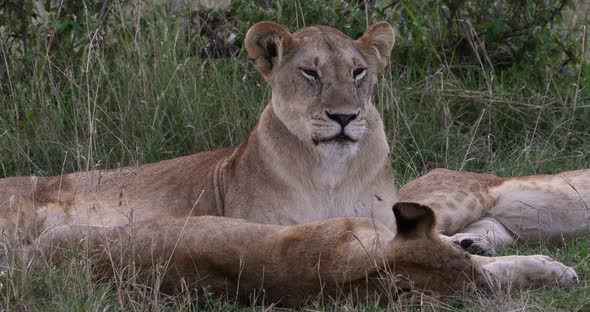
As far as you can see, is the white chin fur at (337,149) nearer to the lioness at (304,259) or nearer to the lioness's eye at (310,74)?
the lioness's eye at (310,74)

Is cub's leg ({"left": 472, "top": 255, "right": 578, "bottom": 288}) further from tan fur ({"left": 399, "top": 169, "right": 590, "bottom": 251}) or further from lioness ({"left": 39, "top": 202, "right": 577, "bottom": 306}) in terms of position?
tan fur ({"left": 399, "top": 169, "right": 590, "bottom": 251})

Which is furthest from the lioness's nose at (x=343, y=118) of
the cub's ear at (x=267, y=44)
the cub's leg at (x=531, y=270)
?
the cub's leg at (x=531, y=270)

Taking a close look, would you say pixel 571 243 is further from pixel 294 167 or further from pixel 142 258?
pixel 142 258

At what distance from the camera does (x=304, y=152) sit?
506 centimetres

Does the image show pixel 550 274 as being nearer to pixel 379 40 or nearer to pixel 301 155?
pixel 301 155

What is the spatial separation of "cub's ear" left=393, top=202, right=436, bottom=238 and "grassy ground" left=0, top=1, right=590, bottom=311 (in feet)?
8.07

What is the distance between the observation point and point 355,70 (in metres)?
5.02

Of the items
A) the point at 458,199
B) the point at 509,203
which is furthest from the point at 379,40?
the point at 509,203

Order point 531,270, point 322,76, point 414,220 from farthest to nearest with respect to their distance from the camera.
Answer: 1. point 322,76
2. point 531,270
3. point 414,220

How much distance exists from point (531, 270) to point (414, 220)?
0.71 metres

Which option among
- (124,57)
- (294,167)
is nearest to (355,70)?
(294,167)

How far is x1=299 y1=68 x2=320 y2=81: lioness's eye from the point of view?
497 cm

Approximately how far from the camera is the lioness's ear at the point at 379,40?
5.26 meters

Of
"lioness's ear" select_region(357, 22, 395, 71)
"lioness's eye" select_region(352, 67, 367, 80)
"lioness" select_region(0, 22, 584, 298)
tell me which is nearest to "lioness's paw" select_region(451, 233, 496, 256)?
"lioness" select_region(0, 22, 584, 298)
